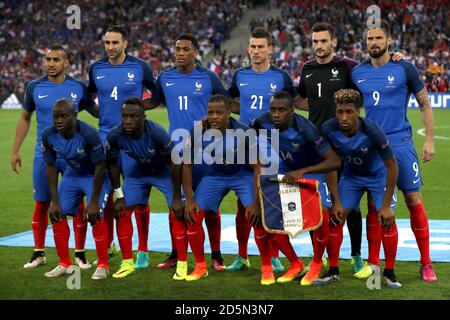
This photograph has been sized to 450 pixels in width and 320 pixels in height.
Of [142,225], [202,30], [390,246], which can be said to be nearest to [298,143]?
[390,246]

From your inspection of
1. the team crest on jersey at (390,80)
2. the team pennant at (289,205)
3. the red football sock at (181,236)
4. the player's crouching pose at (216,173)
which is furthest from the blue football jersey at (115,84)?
the team crest on jersey at (390,80)

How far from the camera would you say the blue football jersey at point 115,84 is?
26.1ft

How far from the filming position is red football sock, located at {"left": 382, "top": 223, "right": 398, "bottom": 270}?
22.3ft

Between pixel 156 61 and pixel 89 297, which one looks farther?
pixel 156 61

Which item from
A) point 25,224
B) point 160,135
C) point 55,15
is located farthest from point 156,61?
point 160,135

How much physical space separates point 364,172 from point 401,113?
2.22 feet

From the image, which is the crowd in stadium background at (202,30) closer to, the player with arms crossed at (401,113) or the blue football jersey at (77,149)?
the player with arms crossed at (401,113)

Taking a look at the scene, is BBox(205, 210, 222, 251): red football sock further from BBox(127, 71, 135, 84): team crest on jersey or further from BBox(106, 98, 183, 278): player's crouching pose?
BBox(127, 71, 135, 84): team crest on jersey

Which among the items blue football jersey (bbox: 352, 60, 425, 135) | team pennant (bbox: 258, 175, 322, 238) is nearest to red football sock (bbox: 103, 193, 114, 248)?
team pennant (bbox: 258, 175, 322, 238)

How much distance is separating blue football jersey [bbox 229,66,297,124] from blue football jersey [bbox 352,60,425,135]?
38.1 inches

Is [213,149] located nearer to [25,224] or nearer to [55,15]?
[25,224]
